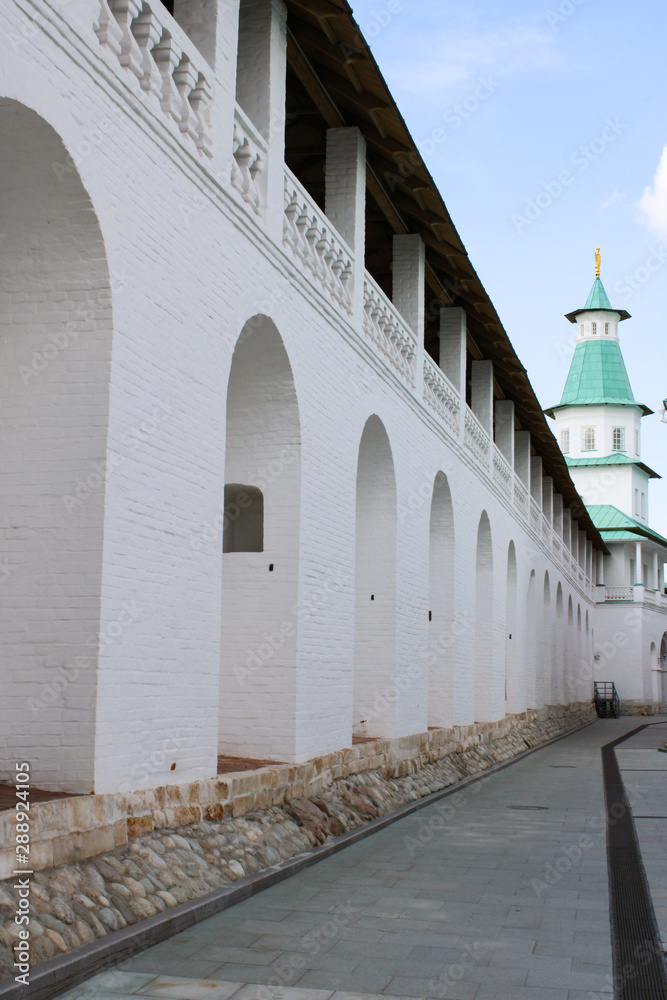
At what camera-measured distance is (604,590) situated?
4634 cm

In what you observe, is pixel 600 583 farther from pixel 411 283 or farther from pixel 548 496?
pixel 411 283

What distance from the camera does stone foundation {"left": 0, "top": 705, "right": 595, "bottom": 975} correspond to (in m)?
5.22

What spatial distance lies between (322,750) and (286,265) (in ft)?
14.8

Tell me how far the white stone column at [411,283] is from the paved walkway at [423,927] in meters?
6.54

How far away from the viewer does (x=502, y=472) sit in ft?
71.7

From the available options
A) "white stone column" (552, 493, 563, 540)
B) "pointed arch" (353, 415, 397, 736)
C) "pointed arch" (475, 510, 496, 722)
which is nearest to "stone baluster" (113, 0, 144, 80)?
"pointed arch" (353, 415, 397, 736)

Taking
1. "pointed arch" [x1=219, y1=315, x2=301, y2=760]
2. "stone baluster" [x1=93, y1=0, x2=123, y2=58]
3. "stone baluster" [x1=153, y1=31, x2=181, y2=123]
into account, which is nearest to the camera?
"stone baluster" [x1=93, y1=0, x2=123, y2=58]

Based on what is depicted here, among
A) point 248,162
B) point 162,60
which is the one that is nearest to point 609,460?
point 248,162

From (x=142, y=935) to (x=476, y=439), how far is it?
563 inches

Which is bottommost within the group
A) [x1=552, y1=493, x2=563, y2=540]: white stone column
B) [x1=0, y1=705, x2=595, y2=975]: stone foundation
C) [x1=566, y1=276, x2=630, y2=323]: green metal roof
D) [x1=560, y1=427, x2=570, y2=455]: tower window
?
[x1=0, y1=705, x2=595, y2=975]: stone foundation

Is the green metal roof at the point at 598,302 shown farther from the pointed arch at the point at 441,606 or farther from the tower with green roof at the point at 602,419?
the pointed arch at the point at 441,606

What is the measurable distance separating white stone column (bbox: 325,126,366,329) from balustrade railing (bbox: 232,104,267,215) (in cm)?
265

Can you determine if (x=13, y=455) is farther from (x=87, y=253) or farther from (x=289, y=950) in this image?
(x=289, y=950)

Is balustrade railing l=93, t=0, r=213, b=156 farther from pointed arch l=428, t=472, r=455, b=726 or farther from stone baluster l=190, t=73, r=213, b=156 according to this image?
pointed arch l=428, t=472, r=455, b=726
